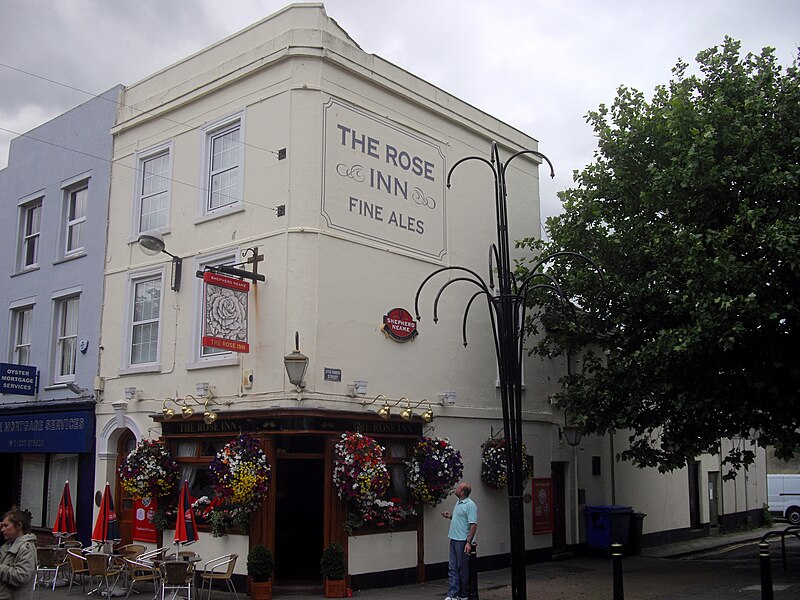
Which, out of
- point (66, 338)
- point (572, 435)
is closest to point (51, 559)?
point (66, 338)

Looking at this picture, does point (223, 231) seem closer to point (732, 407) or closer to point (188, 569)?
point (188, 569)

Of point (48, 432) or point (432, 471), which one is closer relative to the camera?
point (432, 471)

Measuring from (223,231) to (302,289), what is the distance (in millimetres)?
2330

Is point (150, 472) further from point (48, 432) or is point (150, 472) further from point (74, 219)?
point (74, 219)

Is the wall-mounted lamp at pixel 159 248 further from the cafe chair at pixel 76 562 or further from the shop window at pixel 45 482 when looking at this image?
the shop window at pixel 45 482

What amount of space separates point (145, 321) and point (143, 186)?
2.86 meters

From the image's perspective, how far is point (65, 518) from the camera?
16.3 meters

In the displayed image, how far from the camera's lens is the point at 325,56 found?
15023 mm

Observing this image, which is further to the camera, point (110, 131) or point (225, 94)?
point (110, 131)

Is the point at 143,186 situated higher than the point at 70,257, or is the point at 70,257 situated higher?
the point at 143,186

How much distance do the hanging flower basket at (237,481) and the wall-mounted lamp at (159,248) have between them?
3620mm

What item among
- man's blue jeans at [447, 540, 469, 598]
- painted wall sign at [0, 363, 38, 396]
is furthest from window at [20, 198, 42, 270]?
man's blue jeans at [447, 540, 469, 598]

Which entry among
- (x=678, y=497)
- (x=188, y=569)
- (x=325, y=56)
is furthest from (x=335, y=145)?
(x=678, y=497)

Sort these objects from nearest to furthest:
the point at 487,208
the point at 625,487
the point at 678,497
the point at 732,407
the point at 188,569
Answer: the point at 188,569, the point at 732,407, the point at 487,208, the point at 625,487, the point at 678,497
